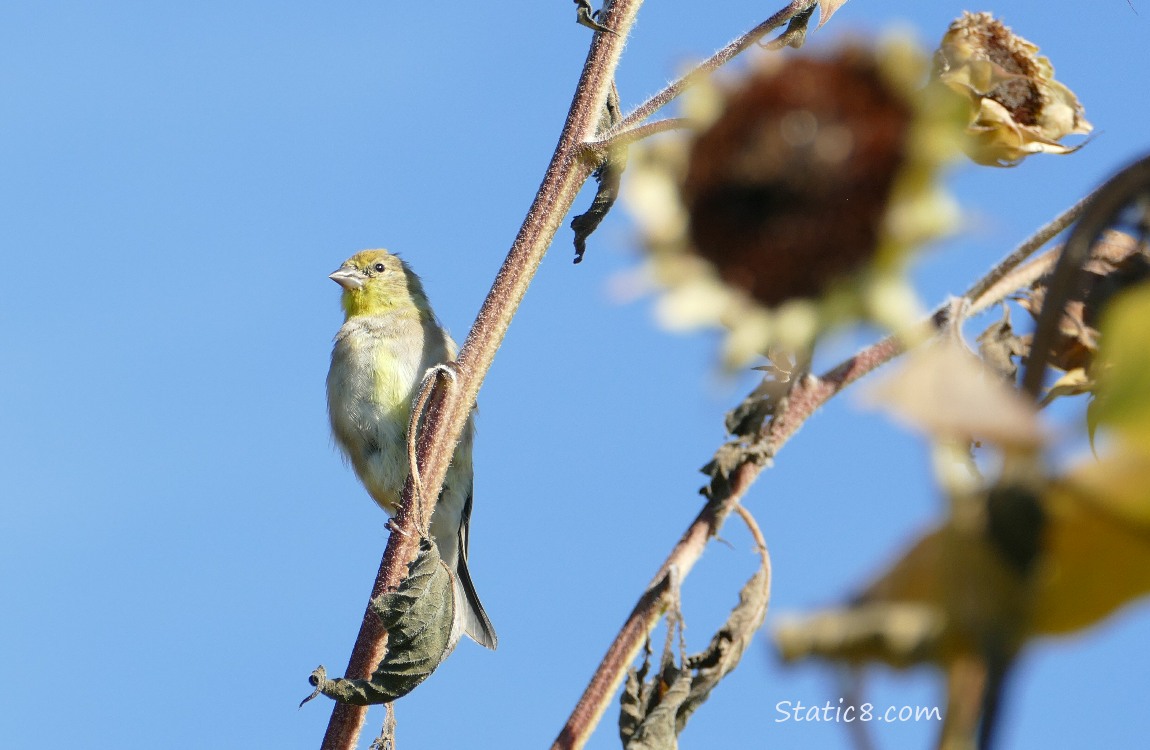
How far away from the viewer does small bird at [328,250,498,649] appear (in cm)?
605

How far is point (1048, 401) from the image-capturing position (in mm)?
1464

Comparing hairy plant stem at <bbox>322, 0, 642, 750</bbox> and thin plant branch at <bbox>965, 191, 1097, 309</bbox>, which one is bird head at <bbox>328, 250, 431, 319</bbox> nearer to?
hairy plant stem at <bbox>322, 0, 642, 750</bbox>

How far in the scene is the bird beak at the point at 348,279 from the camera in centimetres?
682

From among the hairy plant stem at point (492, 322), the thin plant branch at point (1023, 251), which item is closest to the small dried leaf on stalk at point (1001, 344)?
the thin plant branch at point (1023, 251)

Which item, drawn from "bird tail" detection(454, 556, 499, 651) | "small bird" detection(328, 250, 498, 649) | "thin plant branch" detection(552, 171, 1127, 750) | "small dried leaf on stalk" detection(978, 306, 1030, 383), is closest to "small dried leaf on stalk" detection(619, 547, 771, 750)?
"thin plant branch" detection(552, 171, 1127, 750)

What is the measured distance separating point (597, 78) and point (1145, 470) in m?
1.56

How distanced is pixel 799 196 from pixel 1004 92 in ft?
2.33

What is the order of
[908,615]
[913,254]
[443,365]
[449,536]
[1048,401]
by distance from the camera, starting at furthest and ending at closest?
[449,536] < [443,365] < [1048,401] < [913,254] < [908,615]

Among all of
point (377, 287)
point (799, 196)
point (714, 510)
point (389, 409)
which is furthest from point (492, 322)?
point (377, 287)

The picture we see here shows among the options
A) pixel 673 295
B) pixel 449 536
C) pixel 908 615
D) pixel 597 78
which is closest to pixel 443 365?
pixel 597 78

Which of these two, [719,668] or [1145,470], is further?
[719,668]

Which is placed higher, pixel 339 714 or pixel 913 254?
pixel 339 714

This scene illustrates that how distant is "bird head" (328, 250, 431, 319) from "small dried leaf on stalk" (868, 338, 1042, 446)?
6.28m

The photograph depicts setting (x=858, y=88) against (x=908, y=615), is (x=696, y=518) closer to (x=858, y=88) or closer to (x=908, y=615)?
(x=858, y=88)
